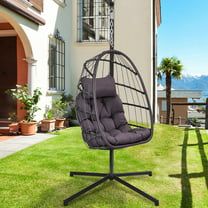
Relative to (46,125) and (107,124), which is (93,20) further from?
(107,124)

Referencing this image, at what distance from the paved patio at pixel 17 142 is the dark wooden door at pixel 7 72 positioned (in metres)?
1.46

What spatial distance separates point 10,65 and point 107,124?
15.0 feet

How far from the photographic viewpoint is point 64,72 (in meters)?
8.02

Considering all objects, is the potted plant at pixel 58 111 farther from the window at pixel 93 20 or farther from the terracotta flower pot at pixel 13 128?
the window at pixel 93 20

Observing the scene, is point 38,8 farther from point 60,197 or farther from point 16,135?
point 60,197

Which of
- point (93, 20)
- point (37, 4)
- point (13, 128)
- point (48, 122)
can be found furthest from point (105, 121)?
point (93, 20)

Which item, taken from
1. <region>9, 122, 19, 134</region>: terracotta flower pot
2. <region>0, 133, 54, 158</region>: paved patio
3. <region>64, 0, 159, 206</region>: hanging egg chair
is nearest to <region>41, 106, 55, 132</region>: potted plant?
<region>0, 133, 54, 158</region>: paved patio

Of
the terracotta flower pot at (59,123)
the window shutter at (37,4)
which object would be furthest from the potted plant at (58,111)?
the window shutter at (37,4)

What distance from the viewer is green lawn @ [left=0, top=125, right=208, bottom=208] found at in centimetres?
277

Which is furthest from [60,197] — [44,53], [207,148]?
[44,53]

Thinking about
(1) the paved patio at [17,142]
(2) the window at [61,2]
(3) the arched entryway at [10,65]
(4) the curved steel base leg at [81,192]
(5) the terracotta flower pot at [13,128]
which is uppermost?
(2) the window at [61,2]

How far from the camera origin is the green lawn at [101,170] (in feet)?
9.07

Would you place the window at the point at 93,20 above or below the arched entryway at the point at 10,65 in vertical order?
above

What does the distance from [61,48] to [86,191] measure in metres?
5.58
